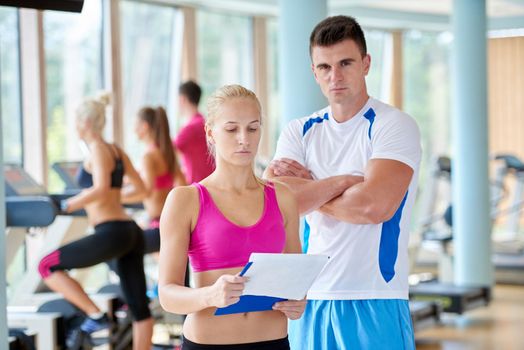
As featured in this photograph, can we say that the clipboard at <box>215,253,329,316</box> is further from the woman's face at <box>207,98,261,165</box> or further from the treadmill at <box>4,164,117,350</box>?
the treadmill at <box>4,164,117,350</box>

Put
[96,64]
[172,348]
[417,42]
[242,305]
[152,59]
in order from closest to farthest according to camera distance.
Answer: [242,305], [172,348], [96,64], [152,59], [417,42]

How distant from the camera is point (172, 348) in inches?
227

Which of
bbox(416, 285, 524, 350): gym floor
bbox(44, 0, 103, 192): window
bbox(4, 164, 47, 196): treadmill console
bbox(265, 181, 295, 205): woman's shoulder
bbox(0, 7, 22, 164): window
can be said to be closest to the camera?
bbox(265, 181, 295, 205): woman's shoulder

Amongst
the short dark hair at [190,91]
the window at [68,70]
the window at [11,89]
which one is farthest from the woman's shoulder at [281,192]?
the window at [68,70]

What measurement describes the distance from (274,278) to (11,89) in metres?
6.00

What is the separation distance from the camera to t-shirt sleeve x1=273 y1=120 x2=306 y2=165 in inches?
98.3

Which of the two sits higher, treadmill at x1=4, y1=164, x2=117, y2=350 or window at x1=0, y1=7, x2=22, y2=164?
window at x1=0, y1=7, x2=22, y2=164

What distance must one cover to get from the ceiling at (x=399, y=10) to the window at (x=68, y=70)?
137 cm

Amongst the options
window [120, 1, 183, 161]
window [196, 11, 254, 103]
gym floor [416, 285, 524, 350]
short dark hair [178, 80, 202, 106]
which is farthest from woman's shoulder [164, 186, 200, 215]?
window [196, 11, 254, 103]

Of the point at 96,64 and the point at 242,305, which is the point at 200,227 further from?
the point at 96,64

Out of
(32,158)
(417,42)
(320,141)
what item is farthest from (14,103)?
(417,42)

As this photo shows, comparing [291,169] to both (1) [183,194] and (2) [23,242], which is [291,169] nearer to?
(1) [183,194]

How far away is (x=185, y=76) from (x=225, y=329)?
7385 mm

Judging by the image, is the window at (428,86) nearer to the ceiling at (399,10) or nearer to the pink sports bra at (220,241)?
the ceiling at (399,10)
